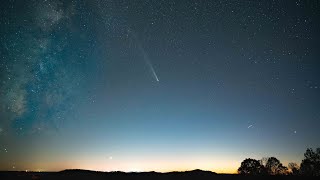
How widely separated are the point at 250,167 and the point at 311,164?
16034mm

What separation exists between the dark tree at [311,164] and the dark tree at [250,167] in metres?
10.7

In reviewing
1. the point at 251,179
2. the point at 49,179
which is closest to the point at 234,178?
the point at 251,179

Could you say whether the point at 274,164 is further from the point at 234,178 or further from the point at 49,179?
the point at 49,179

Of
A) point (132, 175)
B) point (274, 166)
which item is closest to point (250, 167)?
point (274, 166)

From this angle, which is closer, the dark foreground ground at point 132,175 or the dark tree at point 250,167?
the dark foreground ground at point 132,175

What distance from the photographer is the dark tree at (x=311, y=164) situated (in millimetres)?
66363

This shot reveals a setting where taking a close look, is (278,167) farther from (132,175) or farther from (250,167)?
(132,175)

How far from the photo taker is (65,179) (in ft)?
170

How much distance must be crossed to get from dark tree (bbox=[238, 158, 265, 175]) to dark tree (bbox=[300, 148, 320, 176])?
1073cm

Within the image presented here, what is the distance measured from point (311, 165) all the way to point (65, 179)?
60.0 metres

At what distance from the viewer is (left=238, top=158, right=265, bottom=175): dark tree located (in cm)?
7550

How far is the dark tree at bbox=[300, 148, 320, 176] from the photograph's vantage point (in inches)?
2613

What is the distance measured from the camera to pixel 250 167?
77.0 m

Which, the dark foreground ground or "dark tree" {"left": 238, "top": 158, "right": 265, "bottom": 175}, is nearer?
the dark foreground ground
